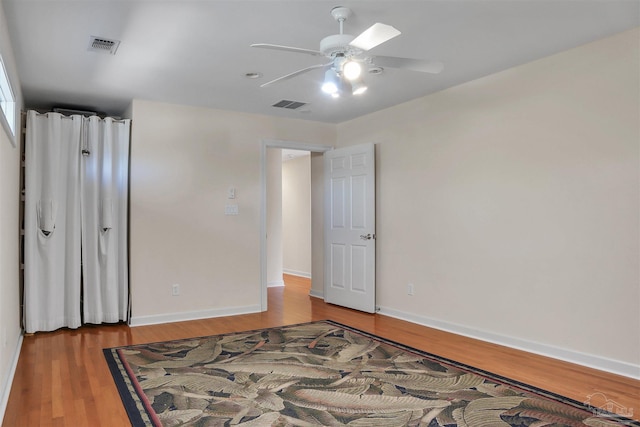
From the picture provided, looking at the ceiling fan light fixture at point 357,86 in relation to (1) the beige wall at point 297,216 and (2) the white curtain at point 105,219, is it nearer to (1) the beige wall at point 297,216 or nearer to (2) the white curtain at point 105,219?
(2) the white curtain at point 105,219

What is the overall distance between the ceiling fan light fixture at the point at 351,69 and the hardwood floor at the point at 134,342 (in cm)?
245

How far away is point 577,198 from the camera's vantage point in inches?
138

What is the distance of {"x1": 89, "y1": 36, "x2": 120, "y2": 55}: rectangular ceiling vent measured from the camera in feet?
10.7

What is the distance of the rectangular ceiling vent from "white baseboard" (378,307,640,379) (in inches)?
157

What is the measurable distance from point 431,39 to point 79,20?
2.53 metres

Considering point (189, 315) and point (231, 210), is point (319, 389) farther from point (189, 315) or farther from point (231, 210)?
point (231, 210)

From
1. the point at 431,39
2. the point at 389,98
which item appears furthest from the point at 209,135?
the point at 431,39

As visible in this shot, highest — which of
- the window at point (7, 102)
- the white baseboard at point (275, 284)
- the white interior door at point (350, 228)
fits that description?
the window at point (7, 102)

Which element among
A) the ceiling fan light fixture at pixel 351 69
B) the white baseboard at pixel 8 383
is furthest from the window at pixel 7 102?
the ceiling fan light fixture at pixel 351 69

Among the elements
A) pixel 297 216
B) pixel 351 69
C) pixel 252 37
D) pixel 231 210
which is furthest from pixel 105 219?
pixel 297 216

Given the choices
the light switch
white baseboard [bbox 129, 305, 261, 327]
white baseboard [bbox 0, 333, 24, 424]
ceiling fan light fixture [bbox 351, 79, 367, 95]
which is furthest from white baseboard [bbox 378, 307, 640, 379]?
white baseboard [bbox 0, 333, 24, 424]

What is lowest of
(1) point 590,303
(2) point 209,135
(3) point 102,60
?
(1) point 590,303

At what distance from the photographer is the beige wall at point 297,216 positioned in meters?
8.89

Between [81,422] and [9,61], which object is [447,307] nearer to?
[81,422]
